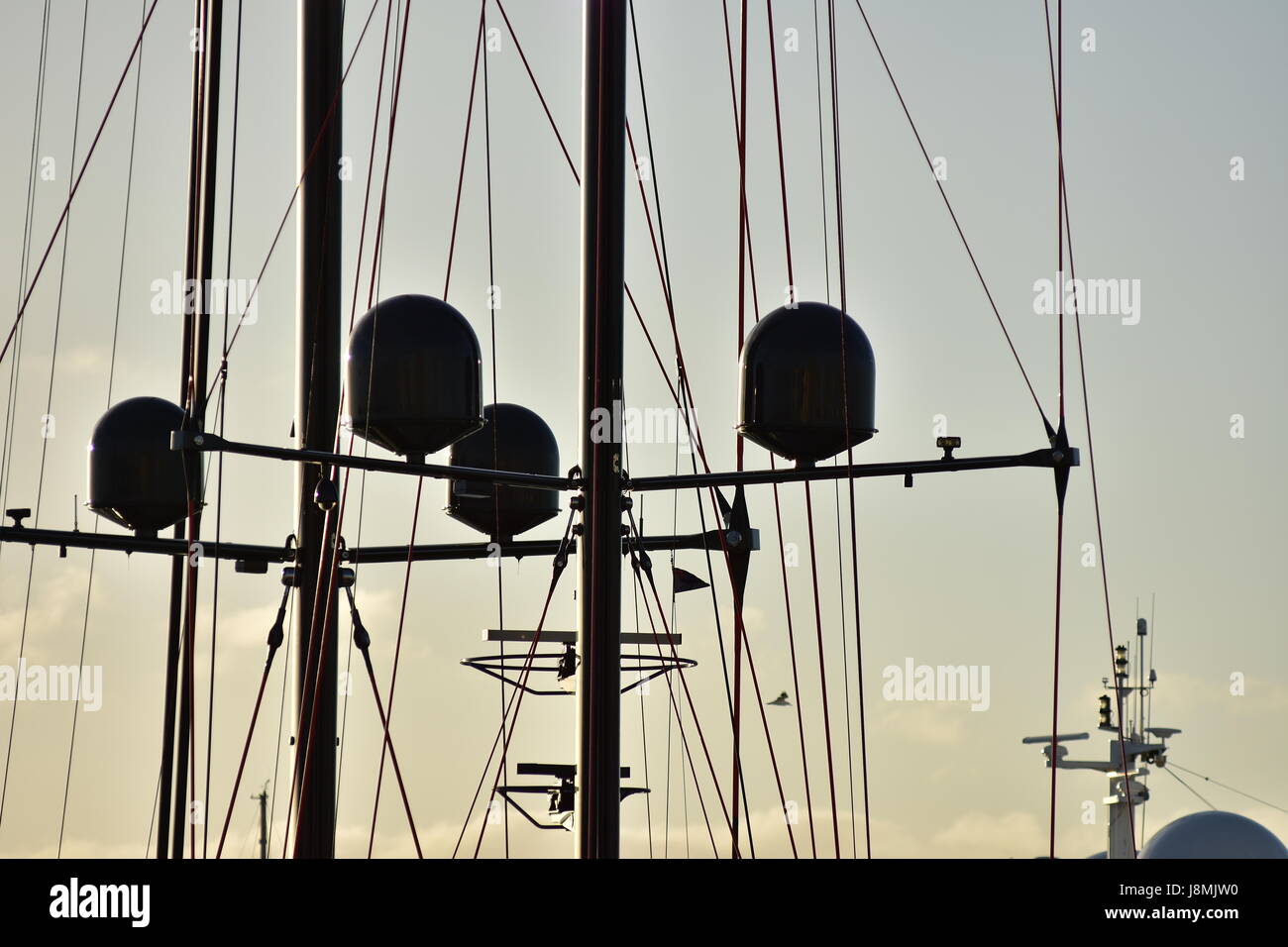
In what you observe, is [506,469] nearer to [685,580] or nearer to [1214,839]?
[685,580]

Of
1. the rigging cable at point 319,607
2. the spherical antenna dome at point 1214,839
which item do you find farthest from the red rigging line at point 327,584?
the spherical antenna dome at point 1214,839

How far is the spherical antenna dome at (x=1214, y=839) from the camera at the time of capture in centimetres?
3002

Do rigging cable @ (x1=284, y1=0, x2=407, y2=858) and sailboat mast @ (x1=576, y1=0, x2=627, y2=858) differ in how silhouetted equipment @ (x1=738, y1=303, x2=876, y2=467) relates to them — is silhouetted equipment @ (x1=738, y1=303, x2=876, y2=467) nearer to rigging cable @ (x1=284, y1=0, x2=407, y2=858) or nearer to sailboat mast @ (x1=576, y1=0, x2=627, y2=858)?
sailboat mast @ (x1=576, y1=0, x2=627, y2=858)

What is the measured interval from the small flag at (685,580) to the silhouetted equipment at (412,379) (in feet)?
6.56

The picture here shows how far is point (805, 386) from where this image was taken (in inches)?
395

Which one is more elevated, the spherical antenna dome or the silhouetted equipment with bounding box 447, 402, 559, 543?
the silhouetted equipment with bounding box 447, 402, 559, 543

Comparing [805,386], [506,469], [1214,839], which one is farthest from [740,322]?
[1214,839]

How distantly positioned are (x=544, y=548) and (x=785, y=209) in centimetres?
381

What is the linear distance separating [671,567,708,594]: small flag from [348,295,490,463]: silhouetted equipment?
78.7 inches

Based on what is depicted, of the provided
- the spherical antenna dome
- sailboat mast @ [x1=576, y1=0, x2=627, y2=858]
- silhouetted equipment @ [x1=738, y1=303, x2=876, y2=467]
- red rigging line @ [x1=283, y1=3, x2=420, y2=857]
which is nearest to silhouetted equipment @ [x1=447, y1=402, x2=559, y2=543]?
red rigging line @ [x1=283, y1=3, x2=420, y2=857]

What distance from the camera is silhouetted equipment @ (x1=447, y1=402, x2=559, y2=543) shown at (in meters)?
14.9

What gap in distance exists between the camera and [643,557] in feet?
34.7

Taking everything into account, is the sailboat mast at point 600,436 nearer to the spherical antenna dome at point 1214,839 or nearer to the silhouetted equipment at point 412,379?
the silhouetted equipment at point 412,379
